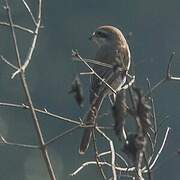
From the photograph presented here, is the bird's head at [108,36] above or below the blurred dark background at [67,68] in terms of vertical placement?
above

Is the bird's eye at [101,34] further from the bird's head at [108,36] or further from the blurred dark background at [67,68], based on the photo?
the blurred dark background at [67,68]

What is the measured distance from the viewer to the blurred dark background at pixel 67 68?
12320 mm

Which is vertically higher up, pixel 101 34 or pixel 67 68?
pixel 101 34

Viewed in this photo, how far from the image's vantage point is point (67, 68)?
14844 millimetres

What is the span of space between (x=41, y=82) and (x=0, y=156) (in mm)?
1732

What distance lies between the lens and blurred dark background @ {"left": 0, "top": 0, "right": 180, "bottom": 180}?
12.3 metres

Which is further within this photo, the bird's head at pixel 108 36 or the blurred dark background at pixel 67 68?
the blurred dark background at pixel 67 68

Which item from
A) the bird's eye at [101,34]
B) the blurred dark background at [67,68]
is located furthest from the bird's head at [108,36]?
the blurred dark background at [67,68]

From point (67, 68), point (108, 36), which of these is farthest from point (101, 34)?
point (67, 68)

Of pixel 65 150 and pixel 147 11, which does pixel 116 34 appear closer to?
pixel 65 150

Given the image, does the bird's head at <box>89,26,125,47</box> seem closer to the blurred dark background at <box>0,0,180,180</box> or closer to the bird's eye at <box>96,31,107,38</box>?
the bird's eye at <box>96,31,107,38</box>

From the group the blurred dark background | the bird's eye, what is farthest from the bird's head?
the blurred dark background

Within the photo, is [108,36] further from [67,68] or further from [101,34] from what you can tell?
[67,68]

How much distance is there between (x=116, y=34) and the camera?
Answer: 5.00 m
